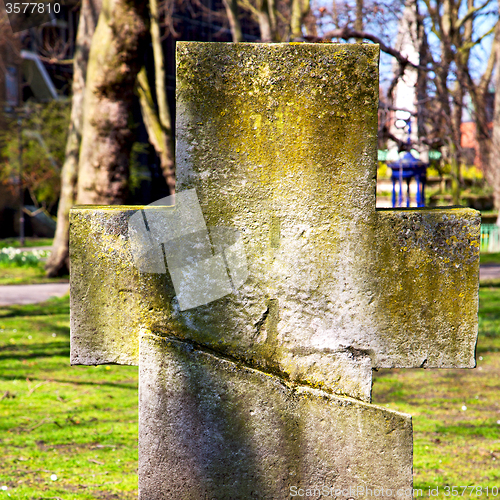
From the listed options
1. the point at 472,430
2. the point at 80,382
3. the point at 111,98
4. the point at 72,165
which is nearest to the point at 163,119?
the point at 72,165

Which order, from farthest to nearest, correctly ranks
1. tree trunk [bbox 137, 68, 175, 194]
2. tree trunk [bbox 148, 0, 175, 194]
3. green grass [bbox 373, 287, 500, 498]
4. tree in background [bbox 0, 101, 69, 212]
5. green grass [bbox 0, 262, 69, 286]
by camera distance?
tree in background [bbox 0, 101, 69, 212]
tree trunk [bbox 148, 0, 175, 194]
tree trunk [bbox 137, 68, 175, 194]
green grass [bbox 0, 262, 69, 286]
green grass [bbox 373, 287, 500, 498]

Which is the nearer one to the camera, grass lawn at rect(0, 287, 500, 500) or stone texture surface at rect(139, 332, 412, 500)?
stone texture surface at rect(139, 332, 412, 500)

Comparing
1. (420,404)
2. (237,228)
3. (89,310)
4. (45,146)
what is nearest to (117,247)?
(89,310)

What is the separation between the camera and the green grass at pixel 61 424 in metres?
3.65

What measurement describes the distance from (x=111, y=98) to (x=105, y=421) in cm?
578

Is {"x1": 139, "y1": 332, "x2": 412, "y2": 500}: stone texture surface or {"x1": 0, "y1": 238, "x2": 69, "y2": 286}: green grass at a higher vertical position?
{"x1": 139, "y1": 332, "x2": 412, "y2": 500}: stone texture surface

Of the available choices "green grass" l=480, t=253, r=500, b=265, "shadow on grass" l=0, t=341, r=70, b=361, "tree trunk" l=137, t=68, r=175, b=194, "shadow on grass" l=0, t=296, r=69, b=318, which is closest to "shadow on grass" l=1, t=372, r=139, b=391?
"shadow on grass" l=0, t=341, r=70, b=361

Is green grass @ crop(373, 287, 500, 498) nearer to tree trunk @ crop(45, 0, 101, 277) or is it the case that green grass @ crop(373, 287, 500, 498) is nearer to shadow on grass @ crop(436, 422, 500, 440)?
shadow on grass @ crop(436, 422, 500, 440)

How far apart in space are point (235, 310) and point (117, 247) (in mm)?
441

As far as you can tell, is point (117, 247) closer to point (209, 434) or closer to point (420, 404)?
point (209, 434)

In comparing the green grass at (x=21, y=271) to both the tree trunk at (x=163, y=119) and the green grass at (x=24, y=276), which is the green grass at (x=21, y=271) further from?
the tree trunk at (x=163, y=119)

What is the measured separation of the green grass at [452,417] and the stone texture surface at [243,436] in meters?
1.79

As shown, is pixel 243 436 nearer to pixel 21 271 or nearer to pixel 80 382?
pixel 80 382

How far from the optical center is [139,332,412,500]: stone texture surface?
1971mm
